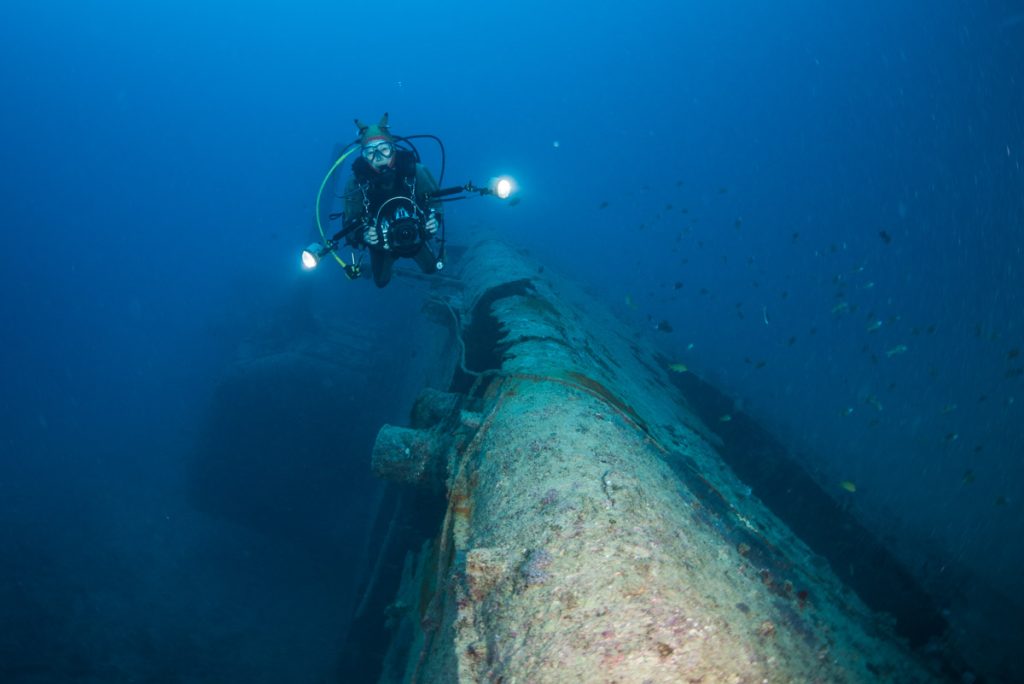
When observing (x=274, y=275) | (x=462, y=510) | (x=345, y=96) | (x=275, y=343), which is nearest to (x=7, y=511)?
(x=275, y=343)

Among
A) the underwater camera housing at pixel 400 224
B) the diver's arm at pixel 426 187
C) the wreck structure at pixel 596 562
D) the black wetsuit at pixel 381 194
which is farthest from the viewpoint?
the diver's arm at pixel 426 187

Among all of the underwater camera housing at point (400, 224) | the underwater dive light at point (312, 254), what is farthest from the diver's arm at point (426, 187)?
the underwater dive light at point (312, 254)

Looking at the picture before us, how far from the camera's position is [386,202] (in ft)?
13.8

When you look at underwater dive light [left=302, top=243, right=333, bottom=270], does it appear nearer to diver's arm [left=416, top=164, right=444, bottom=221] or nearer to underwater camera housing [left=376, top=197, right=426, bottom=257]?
underwater camera housing [left=376, top=197, right=426, bottom=257]

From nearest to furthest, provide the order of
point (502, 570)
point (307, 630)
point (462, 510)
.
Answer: point (502, 570), point (462, 510), point (307, 630)

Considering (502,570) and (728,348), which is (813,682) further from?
(728,348)

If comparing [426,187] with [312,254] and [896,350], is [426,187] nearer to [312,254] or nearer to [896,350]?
[312,254]

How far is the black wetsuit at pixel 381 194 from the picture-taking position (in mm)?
4461

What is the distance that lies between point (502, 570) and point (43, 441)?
2839 centimetres

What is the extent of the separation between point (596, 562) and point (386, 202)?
3.48 meters

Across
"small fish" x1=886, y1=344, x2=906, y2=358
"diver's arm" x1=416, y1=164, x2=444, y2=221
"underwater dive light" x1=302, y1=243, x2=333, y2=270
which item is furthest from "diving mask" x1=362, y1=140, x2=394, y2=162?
"small fish" x1=886, y1=344, x2=906, y2=358

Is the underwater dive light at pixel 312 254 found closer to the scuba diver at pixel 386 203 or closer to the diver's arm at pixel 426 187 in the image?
the scuba diver at pixel 386 203

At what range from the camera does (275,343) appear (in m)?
13.2

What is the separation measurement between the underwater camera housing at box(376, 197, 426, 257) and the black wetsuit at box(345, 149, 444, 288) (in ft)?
0.14
